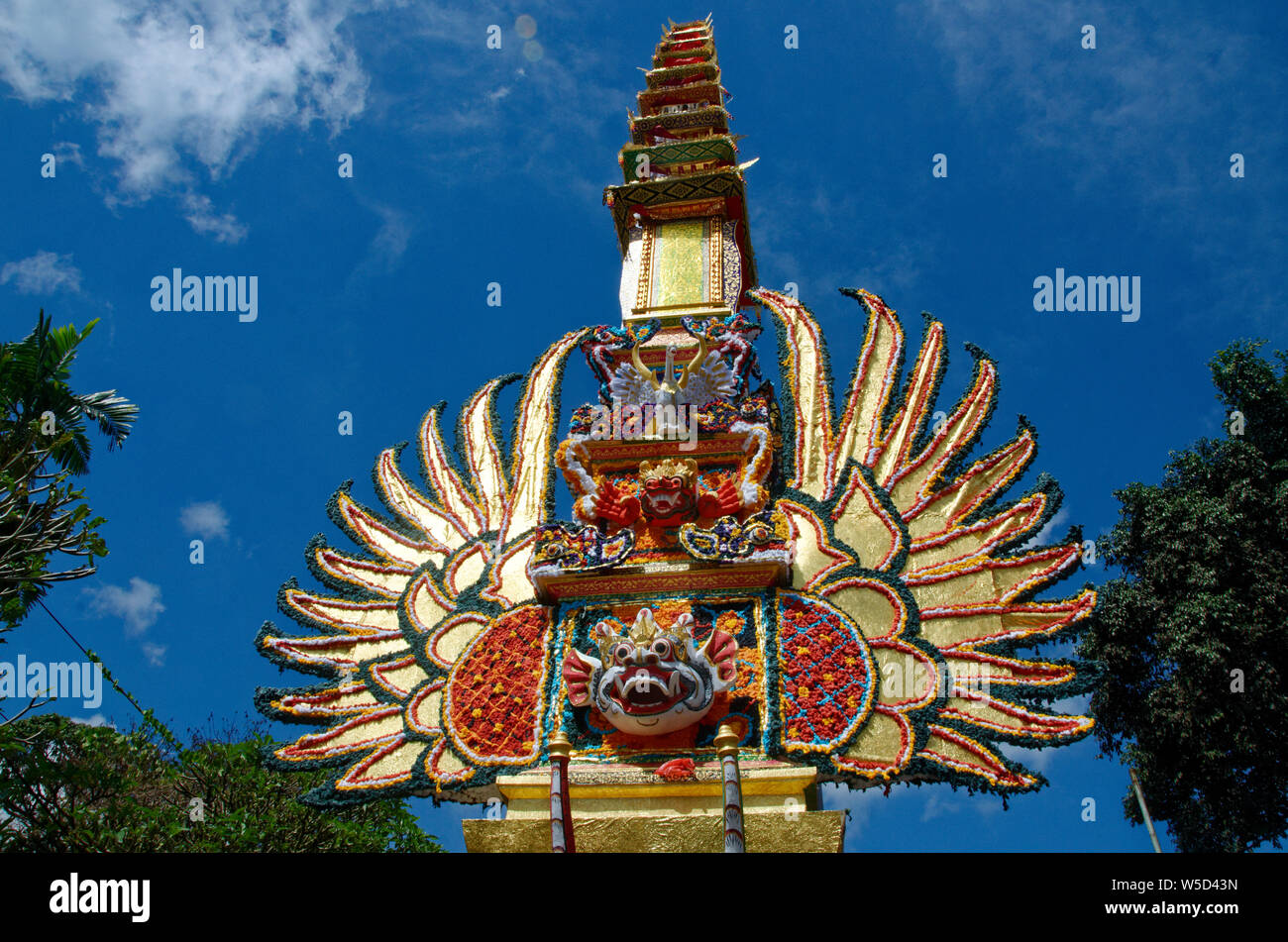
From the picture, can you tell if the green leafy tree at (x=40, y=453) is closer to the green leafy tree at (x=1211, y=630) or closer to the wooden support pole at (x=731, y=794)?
the wooden support pole at (x=731, y=794)

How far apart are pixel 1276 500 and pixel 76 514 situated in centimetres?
1347

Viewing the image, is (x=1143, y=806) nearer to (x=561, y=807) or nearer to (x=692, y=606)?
(x=692, y=606)

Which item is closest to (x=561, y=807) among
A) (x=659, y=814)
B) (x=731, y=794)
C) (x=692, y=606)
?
(x=731, y=794)

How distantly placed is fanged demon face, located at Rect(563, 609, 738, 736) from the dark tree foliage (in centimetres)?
328


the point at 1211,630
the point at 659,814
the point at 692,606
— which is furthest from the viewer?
the point at 1211,630

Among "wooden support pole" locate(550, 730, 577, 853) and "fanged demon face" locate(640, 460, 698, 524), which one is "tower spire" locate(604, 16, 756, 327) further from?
"wooden support pole" locate(550, 730, 577, 853)

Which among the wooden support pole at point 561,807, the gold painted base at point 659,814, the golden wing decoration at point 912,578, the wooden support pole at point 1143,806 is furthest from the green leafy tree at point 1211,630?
the wooden support pole at point 561,807

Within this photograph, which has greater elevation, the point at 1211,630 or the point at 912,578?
the point at 912,578

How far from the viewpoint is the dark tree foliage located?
10438mm

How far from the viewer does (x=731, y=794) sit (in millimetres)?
6625

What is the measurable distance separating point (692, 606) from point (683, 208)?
6448mm

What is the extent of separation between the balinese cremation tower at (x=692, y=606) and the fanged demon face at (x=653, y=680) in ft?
0.08

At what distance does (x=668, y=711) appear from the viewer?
8461 millimetres
